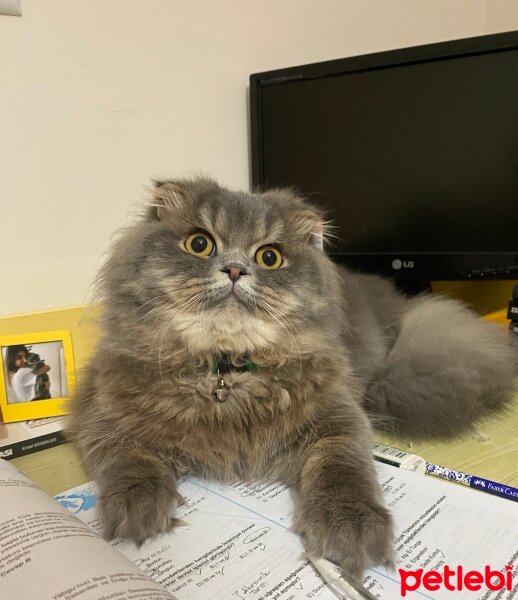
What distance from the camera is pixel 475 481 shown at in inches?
36.7

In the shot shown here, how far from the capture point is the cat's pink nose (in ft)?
3.04

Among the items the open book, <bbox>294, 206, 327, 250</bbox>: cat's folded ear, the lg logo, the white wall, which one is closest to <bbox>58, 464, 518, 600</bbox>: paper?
the open book

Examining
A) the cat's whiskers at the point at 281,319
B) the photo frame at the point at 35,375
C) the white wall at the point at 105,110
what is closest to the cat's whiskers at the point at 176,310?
the cat's whiskers at the point at 281,319

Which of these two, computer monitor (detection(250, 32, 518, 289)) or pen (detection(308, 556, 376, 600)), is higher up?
computer monitor (detection(250, 32, 518, 289))

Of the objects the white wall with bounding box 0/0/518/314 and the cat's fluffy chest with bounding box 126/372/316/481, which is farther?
the white wall with bounding box 0/0/518/314

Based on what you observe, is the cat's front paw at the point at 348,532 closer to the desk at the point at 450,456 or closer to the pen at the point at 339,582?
the pen at the point at 339,582

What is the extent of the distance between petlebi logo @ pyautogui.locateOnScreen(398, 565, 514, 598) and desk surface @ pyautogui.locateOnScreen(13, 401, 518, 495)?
10.2 inches

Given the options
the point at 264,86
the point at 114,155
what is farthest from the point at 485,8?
the point at 114,155

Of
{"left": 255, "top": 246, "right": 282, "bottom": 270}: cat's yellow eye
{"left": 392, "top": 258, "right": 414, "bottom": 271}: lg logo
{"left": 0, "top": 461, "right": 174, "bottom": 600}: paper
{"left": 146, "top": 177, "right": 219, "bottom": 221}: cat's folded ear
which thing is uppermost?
{"left": 146, "top": 177, "right": 219, "bottom": 221}: cat's folded ear

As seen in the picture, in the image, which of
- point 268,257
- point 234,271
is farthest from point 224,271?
point 268,257

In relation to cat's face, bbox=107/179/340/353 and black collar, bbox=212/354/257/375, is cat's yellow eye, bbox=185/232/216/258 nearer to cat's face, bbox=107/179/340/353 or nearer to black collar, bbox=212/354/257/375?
cat's face, bbox=107/179/340/353

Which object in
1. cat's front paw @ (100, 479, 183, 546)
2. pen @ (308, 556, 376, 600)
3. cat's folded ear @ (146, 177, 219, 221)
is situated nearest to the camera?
pen @ (308, 556, 376, 600)

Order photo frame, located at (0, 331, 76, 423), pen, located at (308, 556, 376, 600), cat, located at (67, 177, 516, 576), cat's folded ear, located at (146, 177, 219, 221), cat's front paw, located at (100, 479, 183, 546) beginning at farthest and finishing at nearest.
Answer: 1. photo frame, located at (0, 331, 76, 423)
2. cat's folded ear, located at (146, 177, 219, 221)
3. cat, located at (67, 177, 516, 576)
4. cat's front paw, located at (100, 479, 183, 546)
5. pen, located at (308, 556, 376, 600)

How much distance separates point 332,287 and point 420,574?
0.57m
